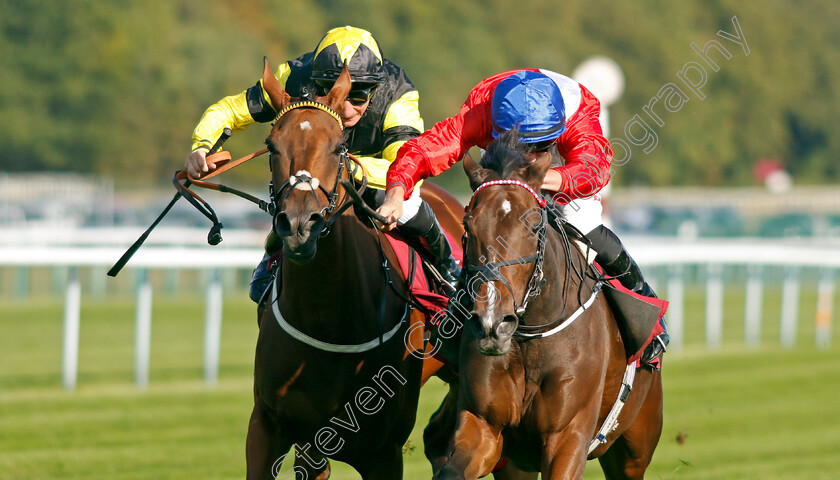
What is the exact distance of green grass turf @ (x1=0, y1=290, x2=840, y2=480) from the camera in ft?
23.0

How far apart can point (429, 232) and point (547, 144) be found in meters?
0.88

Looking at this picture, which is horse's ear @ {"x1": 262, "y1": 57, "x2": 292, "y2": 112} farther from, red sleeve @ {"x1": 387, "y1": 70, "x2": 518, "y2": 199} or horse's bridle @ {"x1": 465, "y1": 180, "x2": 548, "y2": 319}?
horse's bridle @ {"x1": 465, "y1": 180, "x2": 548, "y2": 319}

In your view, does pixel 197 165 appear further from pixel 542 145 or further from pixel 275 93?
pixel 542 145

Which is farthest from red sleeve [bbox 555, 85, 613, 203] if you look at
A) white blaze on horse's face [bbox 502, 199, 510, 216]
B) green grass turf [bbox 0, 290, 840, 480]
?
green grass turf [bbox 0, 290, 840, 480]

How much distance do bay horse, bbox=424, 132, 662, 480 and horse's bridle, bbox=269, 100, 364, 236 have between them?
49 cm

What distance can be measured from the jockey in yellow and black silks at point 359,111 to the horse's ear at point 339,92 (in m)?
0.09

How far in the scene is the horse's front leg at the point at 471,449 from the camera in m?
4.05

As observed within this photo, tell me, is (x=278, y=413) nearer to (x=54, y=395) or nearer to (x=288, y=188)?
(x=288, y=188)

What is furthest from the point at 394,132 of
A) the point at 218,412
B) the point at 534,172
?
the point at 218,412

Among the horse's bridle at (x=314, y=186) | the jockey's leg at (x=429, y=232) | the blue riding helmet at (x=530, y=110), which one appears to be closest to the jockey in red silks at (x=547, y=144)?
the blue riding helmet at (x=530, y=110)

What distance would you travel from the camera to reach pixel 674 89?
595 centimetres

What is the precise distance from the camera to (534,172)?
410 cm

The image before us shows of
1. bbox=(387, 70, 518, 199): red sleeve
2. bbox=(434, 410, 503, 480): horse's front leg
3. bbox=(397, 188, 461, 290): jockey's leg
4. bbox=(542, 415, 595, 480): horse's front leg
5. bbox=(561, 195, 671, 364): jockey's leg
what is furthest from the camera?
bbox=(397, 188, 461, 290): jockey's leg

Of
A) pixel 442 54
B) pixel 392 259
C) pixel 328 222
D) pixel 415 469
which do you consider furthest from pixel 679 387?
pixel 442 54
